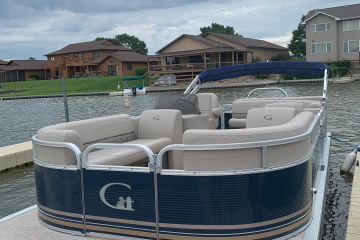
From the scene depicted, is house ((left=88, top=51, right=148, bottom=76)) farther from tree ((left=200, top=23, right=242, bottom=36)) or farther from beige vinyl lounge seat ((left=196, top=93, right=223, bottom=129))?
beige vinyl lounge seat ((left=196, top=93, right=223, bottom=129))

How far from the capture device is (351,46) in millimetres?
40219

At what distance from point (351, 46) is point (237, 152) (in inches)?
1637

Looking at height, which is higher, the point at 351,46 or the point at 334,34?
the point at 334,34

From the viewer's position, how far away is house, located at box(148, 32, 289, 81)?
4259 cm

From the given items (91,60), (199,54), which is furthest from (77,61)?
(199,54)

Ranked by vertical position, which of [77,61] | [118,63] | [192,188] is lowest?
[192,188]

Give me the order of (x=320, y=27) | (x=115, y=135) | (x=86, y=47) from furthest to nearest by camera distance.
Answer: (x=86, y=47) → (x=320, y=27) → (x=115, y=135)

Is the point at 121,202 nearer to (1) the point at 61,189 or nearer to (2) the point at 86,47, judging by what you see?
(1) the point at 61,189

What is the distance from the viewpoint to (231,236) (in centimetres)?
308

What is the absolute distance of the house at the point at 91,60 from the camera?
59303 mm

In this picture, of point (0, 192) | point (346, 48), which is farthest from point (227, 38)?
point (0, 192)

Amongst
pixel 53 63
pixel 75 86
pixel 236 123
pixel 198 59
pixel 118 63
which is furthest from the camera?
pixel 53 63

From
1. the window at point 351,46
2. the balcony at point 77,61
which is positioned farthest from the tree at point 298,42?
the balcony at point 77,61

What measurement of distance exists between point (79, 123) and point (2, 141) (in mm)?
10958
